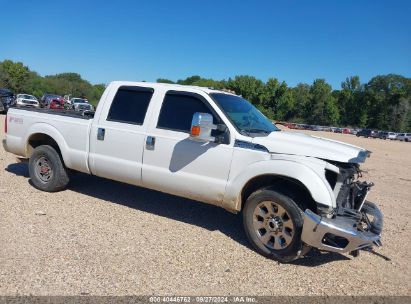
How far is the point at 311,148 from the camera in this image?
470 cm

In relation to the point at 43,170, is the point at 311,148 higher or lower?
higher

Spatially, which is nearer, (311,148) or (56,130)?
(311,148)

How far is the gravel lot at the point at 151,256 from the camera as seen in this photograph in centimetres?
390

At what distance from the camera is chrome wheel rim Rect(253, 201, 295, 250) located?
4.59 metres

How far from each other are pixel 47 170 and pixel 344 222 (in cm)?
488

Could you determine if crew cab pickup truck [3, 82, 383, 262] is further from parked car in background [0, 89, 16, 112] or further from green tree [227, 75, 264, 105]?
green tree [227, 75, 264, 105]

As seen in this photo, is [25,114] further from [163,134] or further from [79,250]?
[79,250]

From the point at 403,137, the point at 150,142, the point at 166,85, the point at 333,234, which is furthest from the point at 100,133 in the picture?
the point at 403,137

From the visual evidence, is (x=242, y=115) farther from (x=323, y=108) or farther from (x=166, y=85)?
(x=323, y=108)

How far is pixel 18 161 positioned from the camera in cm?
933

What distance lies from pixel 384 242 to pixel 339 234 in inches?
76.1

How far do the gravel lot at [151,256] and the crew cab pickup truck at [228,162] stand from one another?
1.26 feet

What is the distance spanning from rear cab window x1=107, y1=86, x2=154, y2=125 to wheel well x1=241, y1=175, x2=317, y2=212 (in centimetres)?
187

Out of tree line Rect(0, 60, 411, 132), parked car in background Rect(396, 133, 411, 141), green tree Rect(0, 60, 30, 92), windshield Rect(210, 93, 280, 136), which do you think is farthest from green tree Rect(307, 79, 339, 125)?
windshield Rect(210, 93, 280, 136)
